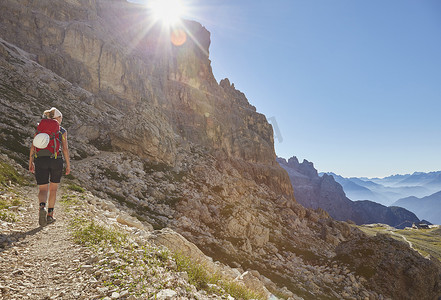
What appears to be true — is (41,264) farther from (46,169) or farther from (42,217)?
(46,169)

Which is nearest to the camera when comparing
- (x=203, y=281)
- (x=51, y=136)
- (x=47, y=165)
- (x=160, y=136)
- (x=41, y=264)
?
(x=41, y=264)

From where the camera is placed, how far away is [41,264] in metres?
5.62

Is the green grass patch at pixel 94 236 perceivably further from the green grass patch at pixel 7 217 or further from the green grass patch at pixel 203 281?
the green grass patch at pixel 203 281

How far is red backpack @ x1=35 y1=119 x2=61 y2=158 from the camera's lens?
8.87 metres

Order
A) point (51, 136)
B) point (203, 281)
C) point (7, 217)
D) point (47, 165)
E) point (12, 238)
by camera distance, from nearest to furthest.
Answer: point (12, 238) < point (203, 281) < point (7, 217) < point (47, 165) < point (51, 136)

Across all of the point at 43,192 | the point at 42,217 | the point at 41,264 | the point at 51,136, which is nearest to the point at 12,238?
the point at 41,264

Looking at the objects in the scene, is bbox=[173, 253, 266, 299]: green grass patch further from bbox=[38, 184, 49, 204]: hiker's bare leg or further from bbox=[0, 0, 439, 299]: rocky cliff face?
bbox=[0, 0, 439, 299]: rocky cliff face

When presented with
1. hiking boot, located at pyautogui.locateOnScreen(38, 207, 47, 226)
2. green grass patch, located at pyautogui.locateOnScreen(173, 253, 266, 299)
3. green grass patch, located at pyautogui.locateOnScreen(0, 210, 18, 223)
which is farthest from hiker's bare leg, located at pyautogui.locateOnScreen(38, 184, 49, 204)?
green grass patch, located at pyautogui.locateOnScreen(173, 253, 266, 299)

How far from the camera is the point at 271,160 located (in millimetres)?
125312

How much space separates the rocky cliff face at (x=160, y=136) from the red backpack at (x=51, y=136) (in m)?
14.9

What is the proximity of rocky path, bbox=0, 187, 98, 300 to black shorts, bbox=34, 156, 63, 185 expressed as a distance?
5.60 ft

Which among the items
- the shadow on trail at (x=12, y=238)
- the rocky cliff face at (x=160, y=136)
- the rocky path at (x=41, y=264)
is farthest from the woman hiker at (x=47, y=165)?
the rocky cliff face at (x=160, y=136)

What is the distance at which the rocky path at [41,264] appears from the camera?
173 inches

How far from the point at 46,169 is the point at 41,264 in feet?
15.5
